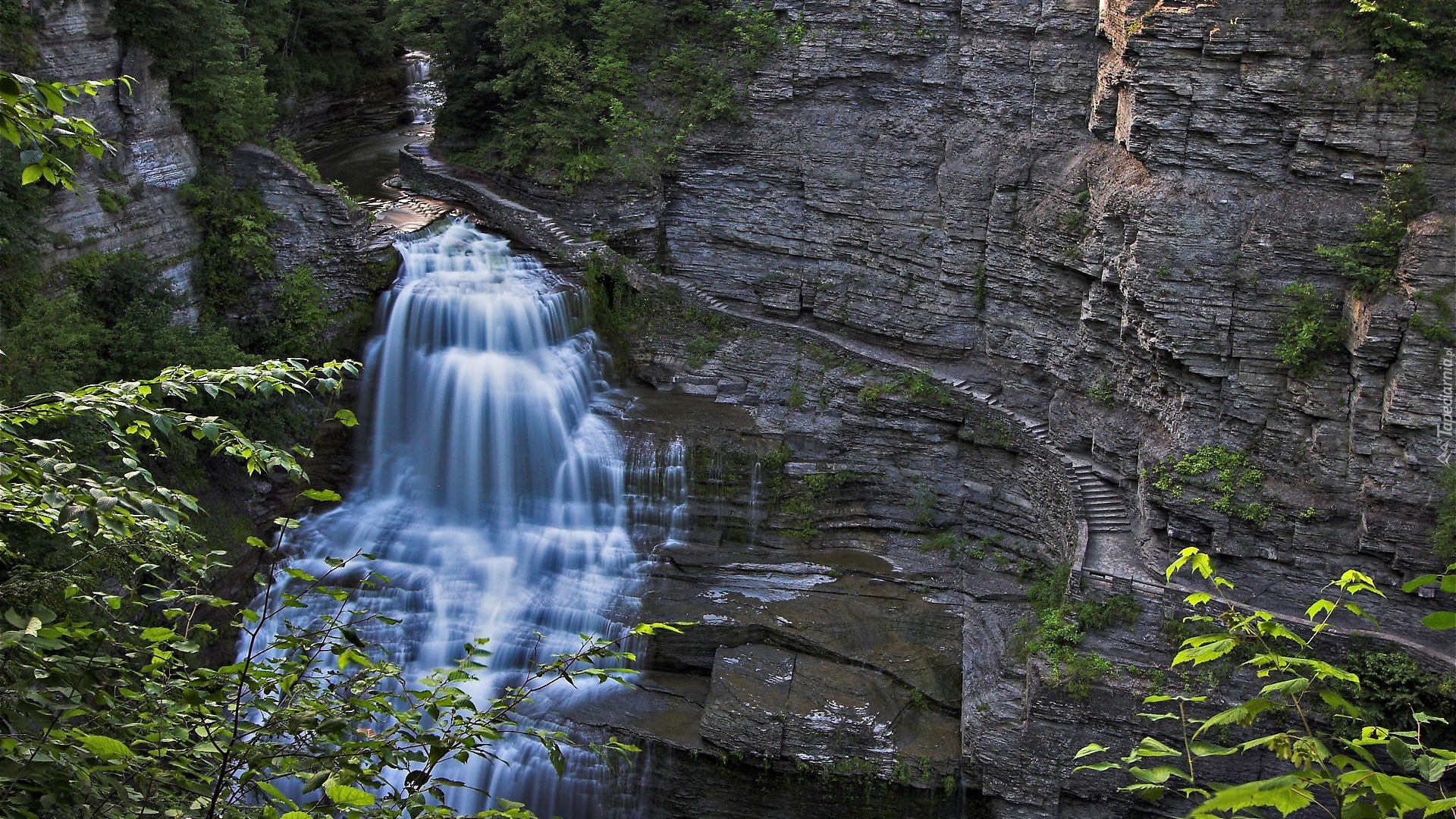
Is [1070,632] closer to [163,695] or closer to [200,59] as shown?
[163,695]

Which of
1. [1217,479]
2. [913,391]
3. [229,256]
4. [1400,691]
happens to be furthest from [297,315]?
[1400,691]

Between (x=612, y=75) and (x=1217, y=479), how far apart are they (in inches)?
748

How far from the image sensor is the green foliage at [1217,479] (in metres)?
18.3

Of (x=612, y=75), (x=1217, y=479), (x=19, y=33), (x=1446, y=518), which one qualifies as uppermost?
(x=612, y=75)

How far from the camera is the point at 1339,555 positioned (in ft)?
57.7

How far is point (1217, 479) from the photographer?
18703 millimetres

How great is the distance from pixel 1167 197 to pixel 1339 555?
714cm

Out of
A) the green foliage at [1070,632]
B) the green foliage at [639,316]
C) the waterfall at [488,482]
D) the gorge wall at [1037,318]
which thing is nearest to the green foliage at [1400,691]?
the gorge wall at [1037,318]

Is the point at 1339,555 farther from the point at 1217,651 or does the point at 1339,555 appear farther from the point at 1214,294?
the point at 1217,651

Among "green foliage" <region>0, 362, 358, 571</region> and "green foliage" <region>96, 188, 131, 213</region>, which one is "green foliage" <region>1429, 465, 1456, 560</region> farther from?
"green foliage" <region>96, 188, 131, 213</region>

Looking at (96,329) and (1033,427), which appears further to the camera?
(1033,427)

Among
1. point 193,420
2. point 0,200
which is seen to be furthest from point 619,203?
point 193,420

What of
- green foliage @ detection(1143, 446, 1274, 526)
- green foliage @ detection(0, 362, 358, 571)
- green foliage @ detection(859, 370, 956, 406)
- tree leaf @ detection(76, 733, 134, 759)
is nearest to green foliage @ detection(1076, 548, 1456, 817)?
tree leaf @ detection(76, 733, 134, 759)

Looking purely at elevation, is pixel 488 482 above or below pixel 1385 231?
below
